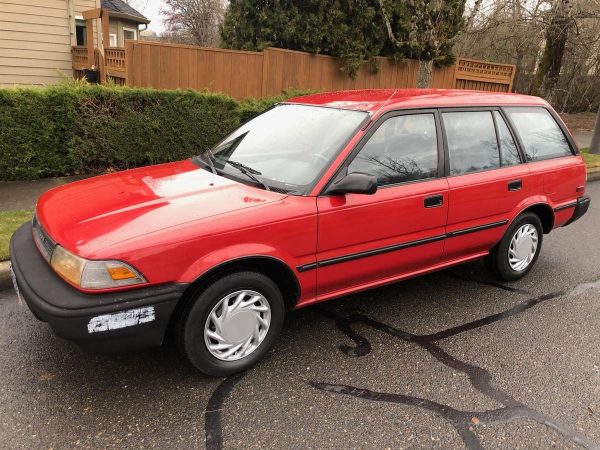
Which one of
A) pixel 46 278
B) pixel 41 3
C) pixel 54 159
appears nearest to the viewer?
pixel 46 278

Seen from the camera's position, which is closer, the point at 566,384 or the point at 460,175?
the point at 566,384

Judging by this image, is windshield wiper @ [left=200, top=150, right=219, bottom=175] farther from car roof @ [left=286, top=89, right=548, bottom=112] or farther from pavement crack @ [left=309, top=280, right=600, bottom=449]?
pavement crack @ [left=309, top=280, right=600, bottom=449]

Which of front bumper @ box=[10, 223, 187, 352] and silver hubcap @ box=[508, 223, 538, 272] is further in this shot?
silver hubcap @ box=[508, 223, 538, 272]

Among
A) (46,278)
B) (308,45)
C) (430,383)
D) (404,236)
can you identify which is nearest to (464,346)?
(430,383)

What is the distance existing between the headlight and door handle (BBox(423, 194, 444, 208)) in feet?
6.71

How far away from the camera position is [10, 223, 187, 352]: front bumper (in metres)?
2.47

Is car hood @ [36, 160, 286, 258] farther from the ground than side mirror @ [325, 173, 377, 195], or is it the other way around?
side mirror @ [325, 173, 377, 195]

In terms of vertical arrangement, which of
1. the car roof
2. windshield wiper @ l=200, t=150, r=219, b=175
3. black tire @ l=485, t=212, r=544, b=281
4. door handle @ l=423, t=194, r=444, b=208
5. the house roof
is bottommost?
black tire @ l=485, t=212, r=544, b=281

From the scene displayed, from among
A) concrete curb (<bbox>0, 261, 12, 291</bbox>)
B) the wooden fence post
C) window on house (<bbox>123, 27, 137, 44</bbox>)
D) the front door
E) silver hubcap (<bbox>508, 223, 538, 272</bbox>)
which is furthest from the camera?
window on house (<bbox>123, 27, 137, 44</bbox>)

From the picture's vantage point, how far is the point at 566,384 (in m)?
3.06

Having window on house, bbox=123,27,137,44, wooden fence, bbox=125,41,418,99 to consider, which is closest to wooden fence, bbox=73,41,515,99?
wooden fence, bbox=125,41,418,99

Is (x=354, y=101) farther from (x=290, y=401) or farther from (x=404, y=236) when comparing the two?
(x=290, y=401)

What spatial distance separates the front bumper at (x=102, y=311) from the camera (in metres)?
2.47

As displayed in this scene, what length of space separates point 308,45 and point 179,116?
3.61 m
